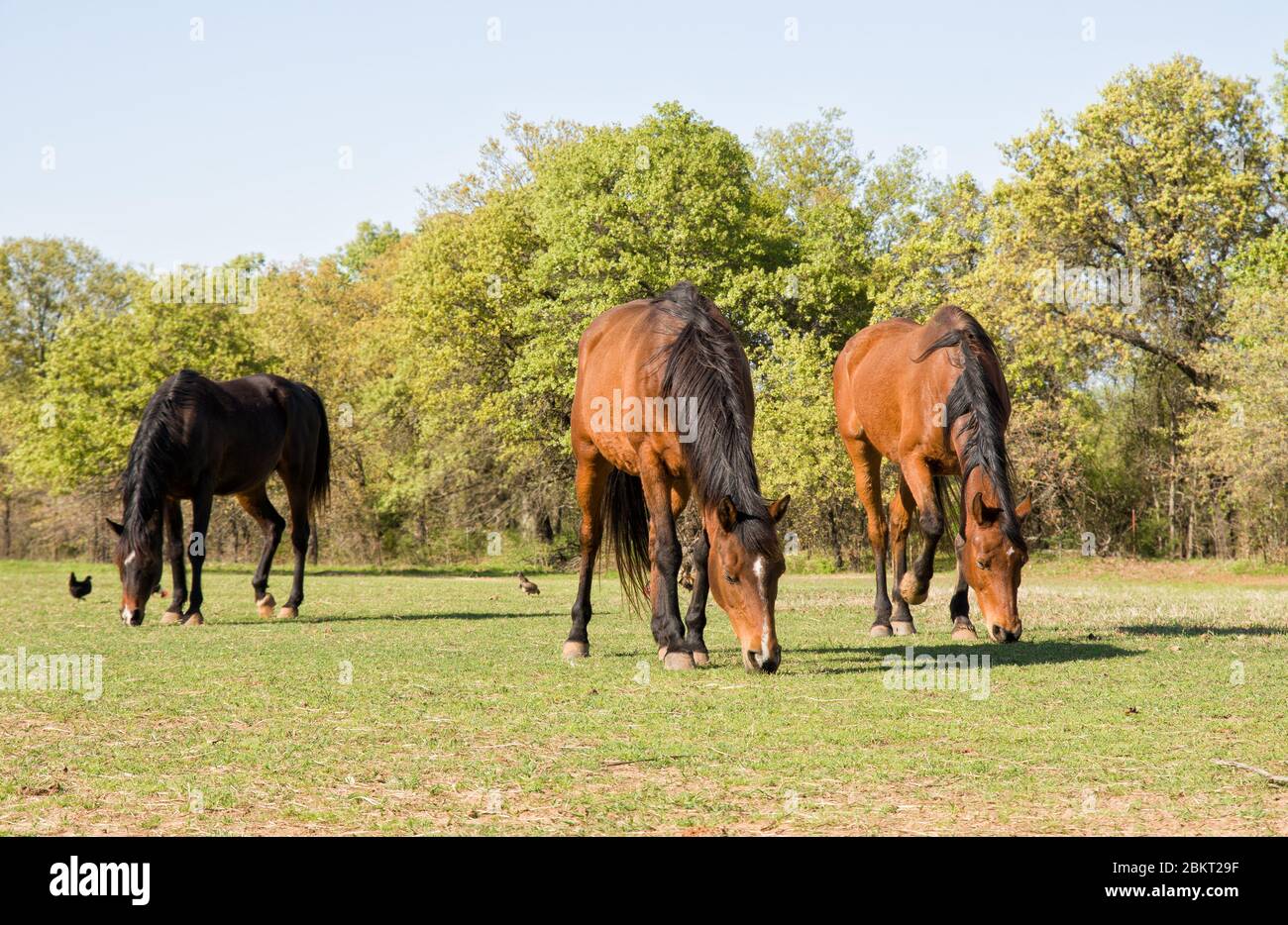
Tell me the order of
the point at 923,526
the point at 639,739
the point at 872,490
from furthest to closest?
the point at 872,490 → the point at 923,526 → the point at 639,739

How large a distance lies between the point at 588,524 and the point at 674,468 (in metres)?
1.77

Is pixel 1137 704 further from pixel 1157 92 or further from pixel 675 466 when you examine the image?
pixel 1157 92

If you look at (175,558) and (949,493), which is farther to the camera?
(175,558)

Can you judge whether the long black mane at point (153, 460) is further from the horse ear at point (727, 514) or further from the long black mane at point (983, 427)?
→ the long black mane at point (983, 427)

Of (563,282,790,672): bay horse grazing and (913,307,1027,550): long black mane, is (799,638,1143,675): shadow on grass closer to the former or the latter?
(913,307,1027,550): long black mane

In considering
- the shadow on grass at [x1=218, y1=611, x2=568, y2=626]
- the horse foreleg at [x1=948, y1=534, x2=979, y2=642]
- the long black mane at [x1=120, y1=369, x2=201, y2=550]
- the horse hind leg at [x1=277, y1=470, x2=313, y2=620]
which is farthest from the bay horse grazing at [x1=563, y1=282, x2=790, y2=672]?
the horse hind leg at [x1=277, y1=470, x2=313, y2=620]

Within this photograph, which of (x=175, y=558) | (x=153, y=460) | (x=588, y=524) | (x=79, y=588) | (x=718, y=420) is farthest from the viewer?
(x=79, y=588)

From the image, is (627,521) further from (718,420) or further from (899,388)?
(899,388)

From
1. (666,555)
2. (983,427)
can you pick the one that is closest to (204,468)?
(666,555)

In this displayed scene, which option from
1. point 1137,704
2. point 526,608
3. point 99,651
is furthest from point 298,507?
point 1137,704

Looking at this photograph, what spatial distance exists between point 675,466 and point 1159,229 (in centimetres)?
3428

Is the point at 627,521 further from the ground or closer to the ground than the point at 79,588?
further from the ground

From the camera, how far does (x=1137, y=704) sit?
7.70 metres

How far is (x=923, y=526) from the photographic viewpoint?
1098cm
